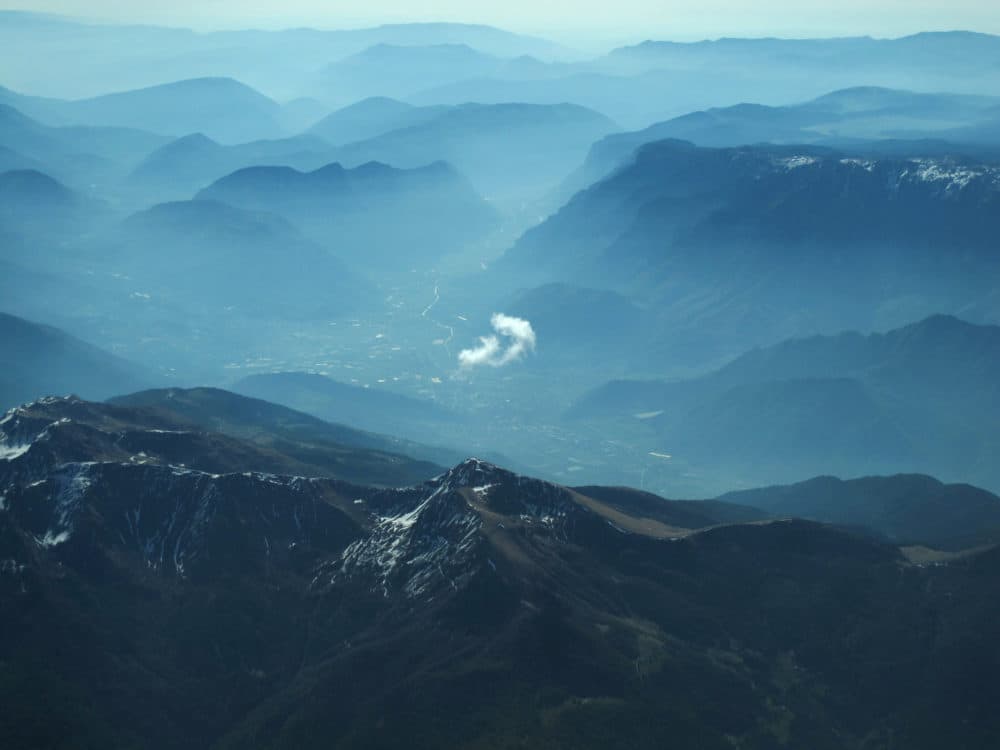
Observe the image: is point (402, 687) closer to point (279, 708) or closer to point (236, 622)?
point (279, 708)

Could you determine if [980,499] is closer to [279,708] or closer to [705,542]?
[705,542]

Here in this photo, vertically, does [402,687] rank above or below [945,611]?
below

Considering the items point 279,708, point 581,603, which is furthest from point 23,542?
point 581,603

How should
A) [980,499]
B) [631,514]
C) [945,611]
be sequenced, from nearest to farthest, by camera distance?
[945,611] < [631,514] < [980,499]

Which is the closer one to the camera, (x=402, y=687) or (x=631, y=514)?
(x=402, y=687)

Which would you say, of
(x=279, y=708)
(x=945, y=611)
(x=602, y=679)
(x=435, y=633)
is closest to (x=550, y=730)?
(x=602, y=679)

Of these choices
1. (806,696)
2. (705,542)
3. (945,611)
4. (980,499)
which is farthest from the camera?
(980,499)
